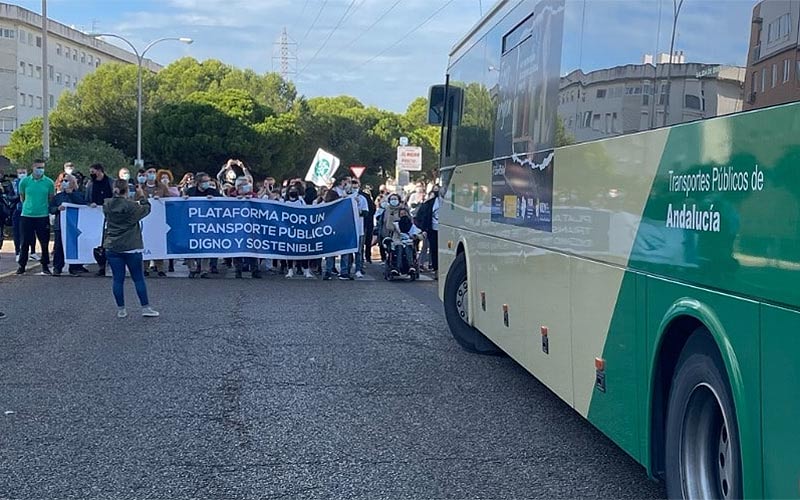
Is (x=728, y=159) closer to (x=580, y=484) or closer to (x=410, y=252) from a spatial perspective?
(x=580, y=484)

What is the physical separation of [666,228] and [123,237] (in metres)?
9.28

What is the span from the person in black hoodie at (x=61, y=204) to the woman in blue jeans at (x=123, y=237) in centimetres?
559

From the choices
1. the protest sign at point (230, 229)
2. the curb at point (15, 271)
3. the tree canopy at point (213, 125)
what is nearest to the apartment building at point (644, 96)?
the protest sign at point (230, 229)

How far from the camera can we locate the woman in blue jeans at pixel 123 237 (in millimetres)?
12664

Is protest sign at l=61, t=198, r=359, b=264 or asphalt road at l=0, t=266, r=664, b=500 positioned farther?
protest sign at l=61, t=198, r=359, b=264

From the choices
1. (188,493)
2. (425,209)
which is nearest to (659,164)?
(188,493)

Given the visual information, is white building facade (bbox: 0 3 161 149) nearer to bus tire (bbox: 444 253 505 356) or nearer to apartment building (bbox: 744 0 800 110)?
bus tire (bbox: 444 253 505 356)

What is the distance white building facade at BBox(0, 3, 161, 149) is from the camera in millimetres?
81938

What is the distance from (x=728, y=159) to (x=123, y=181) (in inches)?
392

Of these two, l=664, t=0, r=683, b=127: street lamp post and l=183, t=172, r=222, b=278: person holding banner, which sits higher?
l=664, t=0, r=683, b=127: street lamp post

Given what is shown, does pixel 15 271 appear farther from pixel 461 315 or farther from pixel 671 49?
pixel 671 49

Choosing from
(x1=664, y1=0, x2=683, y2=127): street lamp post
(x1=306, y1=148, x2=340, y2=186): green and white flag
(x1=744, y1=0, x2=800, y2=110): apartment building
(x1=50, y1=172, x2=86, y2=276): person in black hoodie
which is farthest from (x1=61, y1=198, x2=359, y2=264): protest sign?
(x1=744, y1=0, x2=800, y2=110): apartment building

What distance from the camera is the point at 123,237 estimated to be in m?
12.8

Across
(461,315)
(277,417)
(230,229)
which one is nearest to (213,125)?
(230,229)
